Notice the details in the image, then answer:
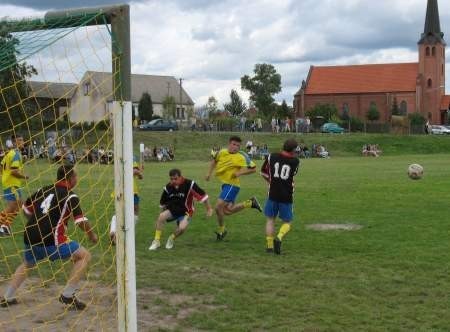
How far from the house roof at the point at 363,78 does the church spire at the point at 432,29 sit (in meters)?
4.35

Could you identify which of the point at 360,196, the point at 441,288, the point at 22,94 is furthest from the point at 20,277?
the point at 360,196

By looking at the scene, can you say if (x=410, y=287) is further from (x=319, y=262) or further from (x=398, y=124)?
(x=398, y=124)

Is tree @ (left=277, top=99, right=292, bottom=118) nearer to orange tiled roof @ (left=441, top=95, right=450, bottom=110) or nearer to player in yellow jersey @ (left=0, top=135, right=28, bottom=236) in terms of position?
orange tiled roof @ (left=441, top=95, right=450, bottom=110)

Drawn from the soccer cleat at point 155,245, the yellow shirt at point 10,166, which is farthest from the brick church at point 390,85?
the soccer cleat at point 155,245

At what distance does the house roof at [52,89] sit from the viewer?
542 centimetres

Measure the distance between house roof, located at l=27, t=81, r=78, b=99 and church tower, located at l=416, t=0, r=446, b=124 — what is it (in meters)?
92.6

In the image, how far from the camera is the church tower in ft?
306

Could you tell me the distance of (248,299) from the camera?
6922 millimetres

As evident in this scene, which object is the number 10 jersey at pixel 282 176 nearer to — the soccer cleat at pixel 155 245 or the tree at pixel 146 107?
the soccer cleat at pixel 155 245

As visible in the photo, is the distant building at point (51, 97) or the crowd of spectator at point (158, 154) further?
the crowd of spectator at point (158, 154)

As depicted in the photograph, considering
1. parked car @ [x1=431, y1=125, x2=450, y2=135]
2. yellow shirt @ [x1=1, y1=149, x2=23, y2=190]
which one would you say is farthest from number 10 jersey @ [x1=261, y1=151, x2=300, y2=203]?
parked car @ [x1=431, y1=125, x2=450, y2=135]

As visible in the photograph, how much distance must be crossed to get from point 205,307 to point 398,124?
6257cm

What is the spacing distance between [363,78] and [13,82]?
9739 centimetres

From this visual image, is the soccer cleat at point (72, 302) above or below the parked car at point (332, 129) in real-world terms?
below
